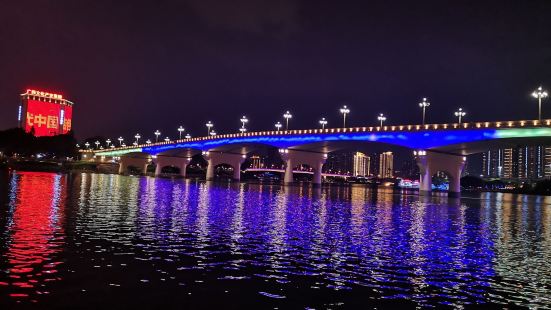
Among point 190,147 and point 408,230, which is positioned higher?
point 190,147

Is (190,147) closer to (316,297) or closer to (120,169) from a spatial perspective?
(120,169)

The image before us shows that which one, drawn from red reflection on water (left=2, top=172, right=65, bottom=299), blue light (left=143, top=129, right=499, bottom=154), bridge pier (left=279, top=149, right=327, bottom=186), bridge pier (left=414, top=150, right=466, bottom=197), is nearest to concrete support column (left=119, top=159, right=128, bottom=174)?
blue light (left=143, top=129, right=499, bottom=154)

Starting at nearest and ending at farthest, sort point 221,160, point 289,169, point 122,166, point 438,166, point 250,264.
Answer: point 250,264
point 438,166
point 289,169
point 221,160
point 122,166

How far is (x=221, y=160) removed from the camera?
15712 centimetres

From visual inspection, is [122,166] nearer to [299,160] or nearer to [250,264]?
[299,160]

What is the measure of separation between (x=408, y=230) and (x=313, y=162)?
4032 inches

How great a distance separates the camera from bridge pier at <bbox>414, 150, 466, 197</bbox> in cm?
9256

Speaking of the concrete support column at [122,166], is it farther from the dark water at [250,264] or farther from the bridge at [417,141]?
the dark water at [250,264]

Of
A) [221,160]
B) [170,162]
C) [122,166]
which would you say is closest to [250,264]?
[221,160]

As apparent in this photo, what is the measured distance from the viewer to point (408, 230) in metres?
27.5

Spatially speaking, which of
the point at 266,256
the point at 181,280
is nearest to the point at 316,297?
the point at 181,280

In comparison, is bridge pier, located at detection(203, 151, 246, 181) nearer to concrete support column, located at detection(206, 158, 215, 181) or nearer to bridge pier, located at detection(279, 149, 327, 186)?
concrete support column, located at detection(206, 158, 215, 181)

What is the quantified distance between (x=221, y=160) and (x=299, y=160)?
37.3 meters

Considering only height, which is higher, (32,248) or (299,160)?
(299,160)
